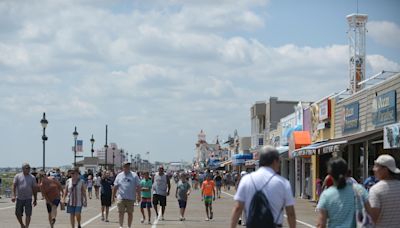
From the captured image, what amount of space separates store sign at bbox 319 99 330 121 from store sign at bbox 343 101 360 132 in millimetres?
2774

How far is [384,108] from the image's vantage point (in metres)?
23.9

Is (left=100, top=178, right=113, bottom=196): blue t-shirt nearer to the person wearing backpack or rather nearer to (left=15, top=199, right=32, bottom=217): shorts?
(left=15, top=199, right=32, bottom=217): shorts

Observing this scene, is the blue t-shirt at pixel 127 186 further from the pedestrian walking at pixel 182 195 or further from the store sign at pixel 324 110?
the store sign at pixel 324 110

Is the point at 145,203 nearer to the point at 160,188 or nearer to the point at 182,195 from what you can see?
the point at 160,188

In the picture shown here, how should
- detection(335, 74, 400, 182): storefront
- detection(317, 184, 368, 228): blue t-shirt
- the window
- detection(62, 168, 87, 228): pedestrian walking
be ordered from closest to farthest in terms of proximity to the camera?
detection(317, 184, 368, 228): blue t-shirt < detection(62, 168, 87, 228): pedestrian walking < detection(335, 74, 400, 182): storefront < the window

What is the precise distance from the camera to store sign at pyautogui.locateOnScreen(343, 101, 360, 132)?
2803 cm

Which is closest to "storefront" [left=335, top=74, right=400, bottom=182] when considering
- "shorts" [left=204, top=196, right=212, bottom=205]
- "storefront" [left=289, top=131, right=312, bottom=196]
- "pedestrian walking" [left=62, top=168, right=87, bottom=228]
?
"storefront" [left=289, top=131, right=312, bottom=196]

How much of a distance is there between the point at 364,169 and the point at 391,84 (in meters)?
5.02

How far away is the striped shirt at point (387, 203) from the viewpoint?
7289mm

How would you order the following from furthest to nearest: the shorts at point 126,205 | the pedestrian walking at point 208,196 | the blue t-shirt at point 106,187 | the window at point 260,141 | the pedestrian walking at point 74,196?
the window at point 260,141 < the pedestrian walking at point 208,196 < the blue t-shirt at point 106,187 < the shorts at point 126,205 < the pedestrian walking at point 74,196

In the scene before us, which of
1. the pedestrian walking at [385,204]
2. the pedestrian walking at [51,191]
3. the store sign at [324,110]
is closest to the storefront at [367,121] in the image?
the store sign at [324,110]

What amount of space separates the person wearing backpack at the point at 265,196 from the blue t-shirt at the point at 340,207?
0.43 metres

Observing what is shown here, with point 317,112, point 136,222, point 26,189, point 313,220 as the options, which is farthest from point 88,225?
point 317,112

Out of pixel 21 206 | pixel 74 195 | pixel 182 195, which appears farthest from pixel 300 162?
pixel 21 206
